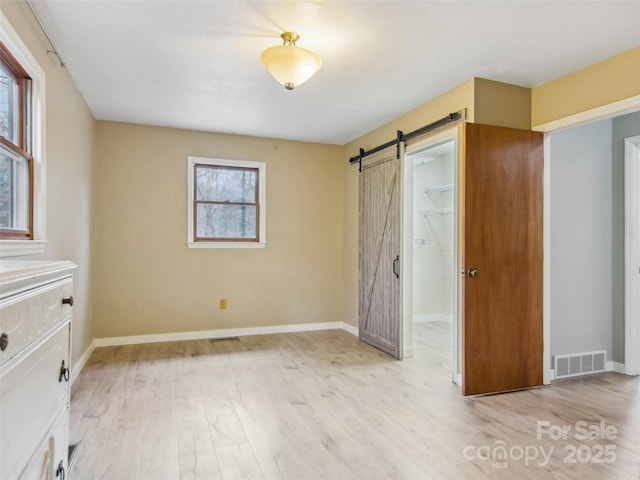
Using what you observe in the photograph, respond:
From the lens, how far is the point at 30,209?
7.91 ft

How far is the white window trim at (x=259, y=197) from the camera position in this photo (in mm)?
4711

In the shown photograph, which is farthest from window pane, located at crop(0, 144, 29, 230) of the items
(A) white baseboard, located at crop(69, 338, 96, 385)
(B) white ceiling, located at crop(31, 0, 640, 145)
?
(A) white baseboard, located at crop(69, 338, 96, 385)

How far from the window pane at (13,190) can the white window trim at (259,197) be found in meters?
2.33

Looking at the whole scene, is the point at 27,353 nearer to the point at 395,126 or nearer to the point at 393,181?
the point at 393,181

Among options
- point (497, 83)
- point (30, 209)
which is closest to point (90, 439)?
point (30, 209)

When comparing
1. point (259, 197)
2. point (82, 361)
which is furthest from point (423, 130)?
point (82, 361)

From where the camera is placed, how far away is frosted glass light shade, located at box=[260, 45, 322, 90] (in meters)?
2.46

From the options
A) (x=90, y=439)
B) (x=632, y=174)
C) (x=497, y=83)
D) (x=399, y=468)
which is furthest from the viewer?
(x=632, y=174)

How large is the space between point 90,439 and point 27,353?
1.57m

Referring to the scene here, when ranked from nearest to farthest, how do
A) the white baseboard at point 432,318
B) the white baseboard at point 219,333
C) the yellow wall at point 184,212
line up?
the yellow wall at point 184,212 → the white baseboard at point 219,333 → the white baseboard at point 432,318

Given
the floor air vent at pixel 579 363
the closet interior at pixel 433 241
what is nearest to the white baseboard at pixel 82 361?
the floor air vent at pixel 579 363

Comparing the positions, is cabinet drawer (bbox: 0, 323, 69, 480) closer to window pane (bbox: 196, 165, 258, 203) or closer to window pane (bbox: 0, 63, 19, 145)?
window pane (bbox: 0, 63, 19, 145)

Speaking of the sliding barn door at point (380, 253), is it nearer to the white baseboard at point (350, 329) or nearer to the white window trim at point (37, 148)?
the white baseboard at point (350, 329)

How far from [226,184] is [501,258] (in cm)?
333
